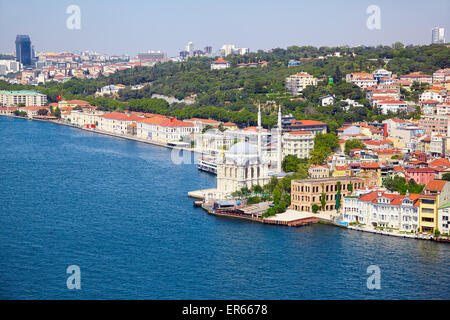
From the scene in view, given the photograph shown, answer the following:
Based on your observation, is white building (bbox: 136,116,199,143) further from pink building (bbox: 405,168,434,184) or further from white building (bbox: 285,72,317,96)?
pink building (bbox: 405,168,434,184)

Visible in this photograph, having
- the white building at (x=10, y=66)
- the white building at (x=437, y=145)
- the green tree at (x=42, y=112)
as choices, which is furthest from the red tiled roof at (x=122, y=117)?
the white building at (x=10, y=66)

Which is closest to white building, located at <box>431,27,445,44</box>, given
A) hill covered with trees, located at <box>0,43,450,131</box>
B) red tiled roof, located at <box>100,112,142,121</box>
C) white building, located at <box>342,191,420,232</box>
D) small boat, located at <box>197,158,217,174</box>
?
hill covered with trees, located at <box>0,43,450,131</box>

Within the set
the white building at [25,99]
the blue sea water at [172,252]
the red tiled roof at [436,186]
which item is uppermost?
the white building at [25,99]

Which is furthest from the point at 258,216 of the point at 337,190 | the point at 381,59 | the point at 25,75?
the point at 25,75

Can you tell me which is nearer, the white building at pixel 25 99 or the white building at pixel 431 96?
the white building at pixel 431 96

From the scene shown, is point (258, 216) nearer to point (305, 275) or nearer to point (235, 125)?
point (305, 275)

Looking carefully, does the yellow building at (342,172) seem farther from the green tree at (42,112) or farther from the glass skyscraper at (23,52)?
the glass skyscraper at (23,52)
